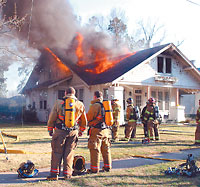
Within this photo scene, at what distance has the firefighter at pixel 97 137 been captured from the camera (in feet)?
17.0

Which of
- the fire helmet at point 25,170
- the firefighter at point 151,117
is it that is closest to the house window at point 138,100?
the firefighter at point 151,117

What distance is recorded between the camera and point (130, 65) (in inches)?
696

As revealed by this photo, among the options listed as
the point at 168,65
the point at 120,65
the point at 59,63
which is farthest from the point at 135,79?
the point at 59,63

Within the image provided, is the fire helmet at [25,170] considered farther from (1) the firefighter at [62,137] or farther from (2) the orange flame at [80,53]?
(2) the orange flame at [80,53]

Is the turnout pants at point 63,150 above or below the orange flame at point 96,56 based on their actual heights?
below

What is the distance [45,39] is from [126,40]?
1717cm

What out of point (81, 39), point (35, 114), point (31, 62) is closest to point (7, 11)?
point (31, 62)

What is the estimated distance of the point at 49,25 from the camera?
19891mm

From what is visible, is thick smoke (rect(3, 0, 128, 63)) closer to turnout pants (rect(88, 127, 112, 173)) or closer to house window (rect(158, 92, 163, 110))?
house window (rect(158, 92, 163, 110))

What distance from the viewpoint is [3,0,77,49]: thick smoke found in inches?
743

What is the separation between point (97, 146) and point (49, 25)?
16.4m

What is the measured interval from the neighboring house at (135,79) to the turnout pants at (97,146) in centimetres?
1081

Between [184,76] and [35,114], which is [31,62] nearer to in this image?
[35,114]

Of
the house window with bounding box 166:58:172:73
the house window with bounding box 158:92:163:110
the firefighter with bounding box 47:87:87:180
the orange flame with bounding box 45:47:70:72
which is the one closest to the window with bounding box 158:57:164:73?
the house window with bounding box 166:58:172:73
